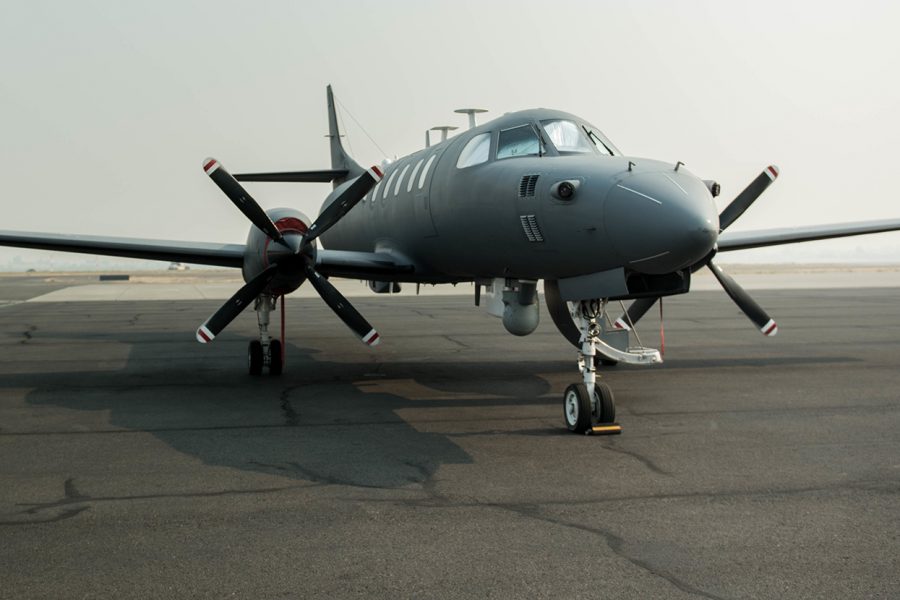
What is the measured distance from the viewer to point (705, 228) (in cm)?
845

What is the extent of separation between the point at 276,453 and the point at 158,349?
1147 centimetres

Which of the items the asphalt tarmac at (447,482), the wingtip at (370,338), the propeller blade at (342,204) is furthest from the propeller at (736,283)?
the propeller blade at (342,204)

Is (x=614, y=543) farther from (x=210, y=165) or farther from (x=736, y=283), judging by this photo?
(x=210, y=165)

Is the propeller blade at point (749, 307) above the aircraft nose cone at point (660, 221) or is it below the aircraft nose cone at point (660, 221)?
below

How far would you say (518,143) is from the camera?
11.1 metres

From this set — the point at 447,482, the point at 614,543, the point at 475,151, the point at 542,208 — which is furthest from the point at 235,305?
the point at 614,543

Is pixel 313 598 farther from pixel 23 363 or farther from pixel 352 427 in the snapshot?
pixel 23 363

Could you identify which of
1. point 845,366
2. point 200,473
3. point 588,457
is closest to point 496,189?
point 588,457

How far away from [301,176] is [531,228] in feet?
44.3

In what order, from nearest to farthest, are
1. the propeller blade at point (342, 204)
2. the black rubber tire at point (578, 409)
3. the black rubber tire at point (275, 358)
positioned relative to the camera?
the black rubber tire at point (578, 409)
the propeller blade at point (342, 204)
the black rubber tire at point (275, 358)

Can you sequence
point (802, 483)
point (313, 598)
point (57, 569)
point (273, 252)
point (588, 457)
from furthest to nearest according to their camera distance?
point (273, 252), point (588, 457), point (802, 483), point (57, 569), point (313, 598)

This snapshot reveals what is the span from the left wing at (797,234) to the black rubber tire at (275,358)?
294 inches

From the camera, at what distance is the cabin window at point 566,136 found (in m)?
10.6

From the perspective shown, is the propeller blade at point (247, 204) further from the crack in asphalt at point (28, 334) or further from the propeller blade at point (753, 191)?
the crack in asphalt at point (28, 334)
